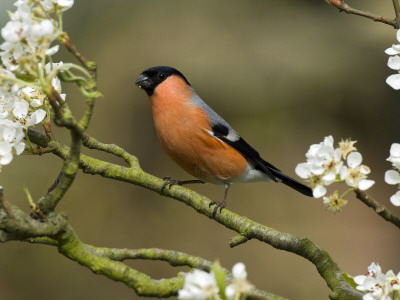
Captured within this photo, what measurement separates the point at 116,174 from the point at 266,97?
4.22 m

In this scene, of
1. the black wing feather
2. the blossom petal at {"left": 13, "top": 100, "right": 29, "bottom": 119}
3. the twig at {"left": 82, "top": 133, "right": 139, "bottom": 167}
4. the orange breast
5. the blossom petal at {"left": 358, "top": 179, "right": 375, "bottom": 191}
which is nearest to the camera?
the blossom petal at {"left": 358, "top": 179, "right": 375, "bottom": 191}

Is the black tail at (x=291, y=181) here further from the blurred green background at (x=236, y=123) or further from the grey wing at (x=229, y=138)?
the blurred green background at (x=236, y=123)

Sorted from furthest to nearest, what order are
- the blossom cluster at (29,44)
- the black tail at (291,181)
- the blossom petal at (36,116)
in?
the black tail at (291,181), the blossom petal at (36,116), the blossom cluster at (29,44)

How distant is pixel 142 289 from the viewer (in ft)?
4.90

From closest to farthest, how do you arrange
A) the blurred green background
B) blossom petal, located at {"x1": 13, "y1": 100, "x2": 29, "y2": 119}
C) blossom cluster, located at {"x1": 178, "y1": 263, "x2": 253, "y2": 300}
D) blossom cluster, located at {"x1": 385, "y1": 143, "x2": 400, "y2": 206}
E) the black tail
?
blossom cluster, located at {"x1": 178, "y1": 263, "x2": 253, "y2": 300}, blossom cluster, located at {"x1": 385, "y1": 143, "x2": 400, "y2": 206}, blossom petal, located at {"x1": 13, "y1": 100, "x2": 29, "y2": 119}, the black tail, the blurred green background

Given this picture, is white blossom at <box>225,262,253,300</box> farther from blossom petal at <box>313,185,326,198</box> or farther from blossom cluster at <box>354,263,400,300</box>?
blossom cluster at <box>354,263,400,300</box>

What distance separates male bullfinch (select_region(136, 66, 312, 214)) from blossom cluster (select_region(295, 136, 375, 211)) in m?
2.07

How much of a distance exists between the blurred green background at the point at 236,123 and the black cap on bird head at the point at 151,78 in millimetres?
2228

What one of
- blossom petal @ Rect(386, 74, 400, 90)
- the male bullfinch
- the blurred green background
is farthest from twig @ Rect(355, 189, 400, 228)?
the blurred green background

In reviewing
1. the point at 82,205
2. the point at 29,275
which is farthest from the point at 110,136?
the point at 29,275

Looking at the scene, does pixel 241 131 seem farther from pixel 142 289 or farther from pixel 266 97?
pixel 142 289

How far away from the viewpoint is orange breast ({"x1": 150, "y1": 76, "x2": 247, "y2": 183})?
340 cm

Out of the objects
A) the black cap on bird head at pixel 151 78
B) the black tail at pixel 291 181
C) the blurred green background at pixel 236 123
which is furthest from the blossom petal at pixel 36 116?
the blurred green background at pixel 236 123

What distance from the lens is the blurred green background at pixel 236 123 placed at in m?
5.64
